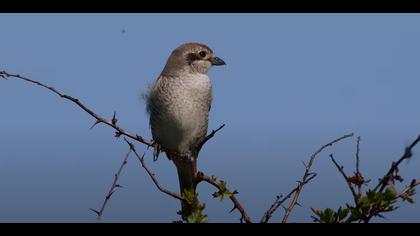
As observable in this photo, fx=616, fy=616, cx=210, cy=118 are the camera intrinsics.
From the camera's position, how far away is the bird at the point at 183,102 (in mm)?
5926

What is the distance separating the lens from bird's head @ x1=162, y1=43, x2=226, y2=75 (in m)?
6.28

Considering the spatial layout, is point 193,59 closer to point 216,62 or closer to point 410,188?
Result: point 216,62

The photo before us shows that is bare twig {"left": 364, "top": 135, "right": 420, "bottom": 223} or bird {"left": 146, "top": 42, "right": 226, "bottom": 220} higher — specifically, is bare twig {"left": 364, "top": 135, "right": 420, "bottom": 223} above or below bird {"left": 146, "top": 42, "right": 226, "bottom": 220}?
below

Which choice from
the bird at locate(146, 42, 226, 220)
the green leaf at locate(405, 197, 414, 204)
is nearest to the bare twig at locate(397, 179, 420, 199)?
the green leaf at locate(405, 197, 414, 204)

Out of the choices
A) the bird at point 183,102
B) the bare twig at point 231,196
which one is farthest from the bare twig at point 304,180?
the bird at point 183,102

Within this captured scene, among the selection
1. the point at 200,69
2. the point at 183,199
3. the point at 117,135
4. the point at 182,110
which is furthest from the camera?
the point at 200,69

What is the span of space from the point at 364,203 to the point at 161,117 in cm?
341

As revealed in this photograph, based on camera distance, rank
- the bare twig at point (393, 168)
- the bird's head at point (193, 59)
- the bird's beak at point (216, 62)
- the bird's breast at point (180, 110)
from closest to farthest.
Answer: the bare twig at point (393, 168)
the bird's breast at point (180, 110)
the bird's head at point (193, 59)
the bird's beak at point (216, 62)

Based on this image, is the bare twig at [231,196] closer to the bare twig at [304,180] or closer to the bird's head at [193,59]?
the bare twig at [304,180]

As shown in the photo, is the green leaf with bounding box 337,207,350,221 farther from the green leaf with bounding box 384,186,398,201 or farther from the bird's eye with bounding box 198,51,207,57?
the bird's eye with bounding box 198,51,207,57
